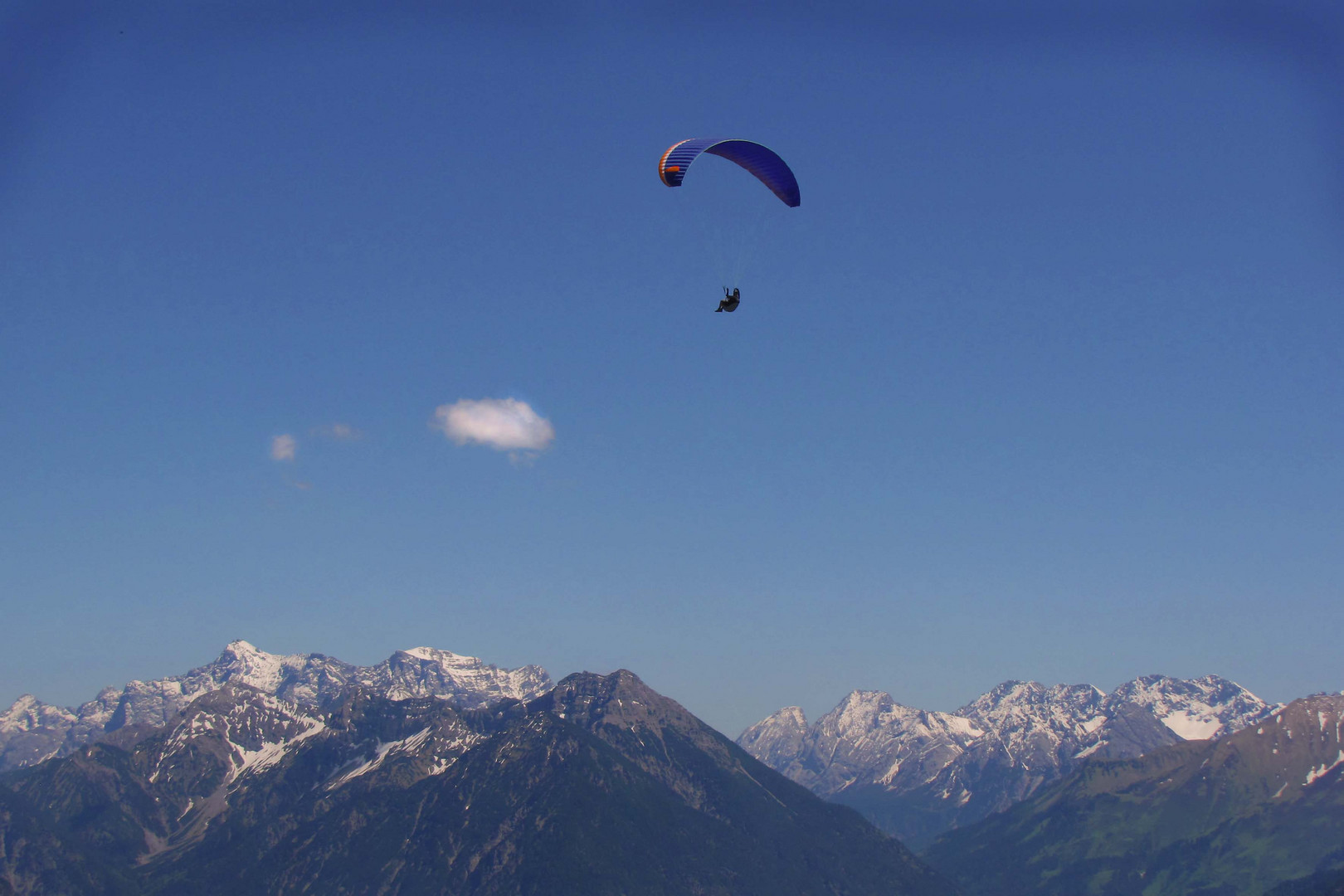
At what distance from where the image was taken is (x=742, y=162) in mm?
92688

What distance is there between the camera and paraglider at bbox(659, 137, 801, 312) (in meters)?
87.2

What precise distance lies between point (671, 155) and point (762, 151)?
881 centimetres

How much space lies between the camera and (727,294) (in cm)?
8888

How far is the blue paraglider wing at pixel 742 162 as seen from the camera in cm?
8725

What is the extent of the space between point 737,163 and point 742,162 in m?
0.56

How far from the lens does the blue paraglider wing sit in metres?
87.2

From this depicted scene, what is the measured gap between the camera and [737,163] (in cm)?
9306

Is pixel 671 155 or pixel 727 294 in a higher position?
pixel 671 155

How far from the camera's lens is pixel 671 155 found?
3455 inches

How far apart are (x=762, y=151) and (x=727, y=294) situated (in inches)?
527

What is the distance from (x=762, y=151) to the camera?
300ft

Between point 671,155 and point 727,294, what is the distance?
12442 millimetres

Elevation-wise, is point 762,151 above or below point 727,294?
above
